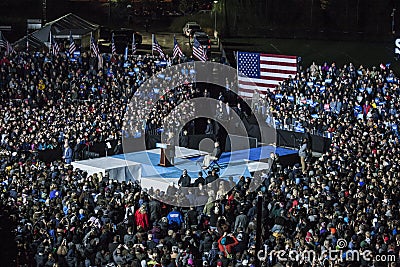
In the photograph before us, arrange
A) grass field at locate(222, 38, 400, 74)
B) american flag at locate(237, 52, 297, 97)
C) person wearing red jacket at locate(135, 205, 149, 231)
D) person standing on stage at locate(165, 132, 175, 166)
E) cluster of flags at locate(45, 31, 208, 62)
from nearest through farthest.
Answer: person wearing red jacket at locate(135, 205, 149, 231) → person standing on stage at locate(165, 132, 175, 166) → american flag at locate(237, 52, 297, 97) → cluster of flags at locate(45, 31, 208, 62) → grass field at locate(222, 38, 400, 74)

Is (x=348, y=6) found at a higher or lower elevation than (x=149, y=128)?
higher

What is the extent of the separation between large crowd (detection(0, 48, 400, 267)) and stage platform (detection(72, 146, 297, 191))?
1.53 meters

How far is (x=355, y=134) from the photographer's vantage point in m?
29.4

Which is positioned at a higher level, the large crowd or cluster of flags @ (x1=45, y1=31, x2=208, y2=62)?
cluster of flags @ (x1=45, y1=31, x2=208, y2=62)

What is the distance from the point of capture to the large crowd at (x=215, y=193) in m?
18.2

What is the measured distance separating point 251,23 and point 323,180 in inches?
1156

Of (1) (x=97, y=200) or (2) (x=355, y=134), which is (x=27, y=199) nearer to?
(1) (x=97, y=200)

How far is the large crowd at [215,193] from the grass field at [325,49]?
5474mm

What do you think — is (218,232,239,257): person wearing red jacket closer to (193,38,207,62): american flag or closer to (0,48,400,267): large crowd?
(0,48,400,267): large crowd

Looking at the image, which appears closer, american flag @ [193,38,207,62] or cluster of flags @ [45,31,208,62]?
american flag @ [193,38,207,62]

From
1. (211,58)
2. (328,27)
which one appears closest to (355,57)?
(328,27)

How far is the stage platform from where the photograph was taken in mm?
29625

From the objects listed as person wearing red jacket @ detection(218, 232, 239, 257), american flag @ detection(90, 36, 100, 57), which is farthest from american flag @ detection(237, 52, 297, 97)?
person wearing red jacket @ detection(218, 232, 239, 257)

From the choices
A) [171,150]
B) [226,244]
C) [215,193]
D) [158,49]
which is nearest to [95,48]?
[158,49]
